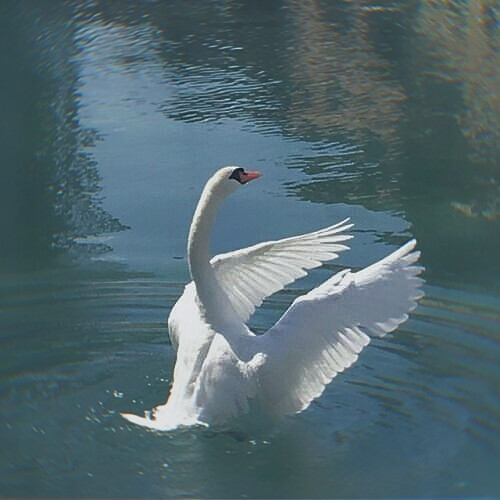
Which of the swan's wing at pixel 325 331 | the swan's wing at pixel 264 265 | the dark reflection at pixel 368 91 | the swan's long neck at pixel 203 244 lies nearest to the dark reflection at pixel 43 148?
the dark reflection at pixel 368 91

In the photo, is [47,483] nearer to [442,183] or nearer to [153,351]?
[153,351]

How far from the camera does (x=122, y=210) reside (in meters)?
8.63

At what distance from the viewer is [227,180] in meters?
5.30

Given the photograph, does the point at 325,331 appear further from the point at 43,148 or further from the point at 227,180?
the point at 43,148

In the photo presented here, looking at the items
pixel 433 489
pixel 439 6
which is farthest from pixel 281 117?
pixel 433 489

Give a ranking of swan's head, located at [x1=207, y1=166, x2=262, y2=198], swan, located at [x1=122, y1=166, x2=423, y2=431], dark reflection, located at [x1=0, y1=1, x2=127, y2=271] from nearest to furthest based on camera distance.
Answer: swan, located at [x1=122, y1=166, x2=423, y2=431]
swan's head, located at [x1=207, y1=166, x2=262, y2=198]
dark reflection, located at [x1=0, y1=1, x2=127, y2=271]

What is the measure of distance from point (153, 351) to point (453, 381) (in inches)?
64.9

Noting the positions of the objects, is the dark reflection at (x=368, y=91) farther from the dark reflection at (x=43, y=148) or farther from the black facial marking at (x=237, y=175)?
the black facial marking at (x=237, y=175)

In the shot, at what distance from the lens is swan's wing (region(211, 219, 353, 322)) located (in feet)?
18.7

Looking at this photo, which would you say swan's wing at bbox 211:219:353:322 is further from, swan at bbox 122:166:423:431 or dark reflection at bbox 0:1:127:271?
dark reflection at bbox 0:1:127:271

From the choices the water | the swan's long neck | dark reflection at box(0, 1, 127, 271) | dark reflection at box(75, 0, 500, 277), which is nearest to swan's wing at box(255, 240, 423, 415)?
the water

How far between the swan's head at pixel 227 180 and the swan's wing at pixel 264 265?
551mm

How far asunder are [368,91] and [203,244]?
19.6ft

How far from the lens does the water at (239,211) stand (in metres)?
4.99
